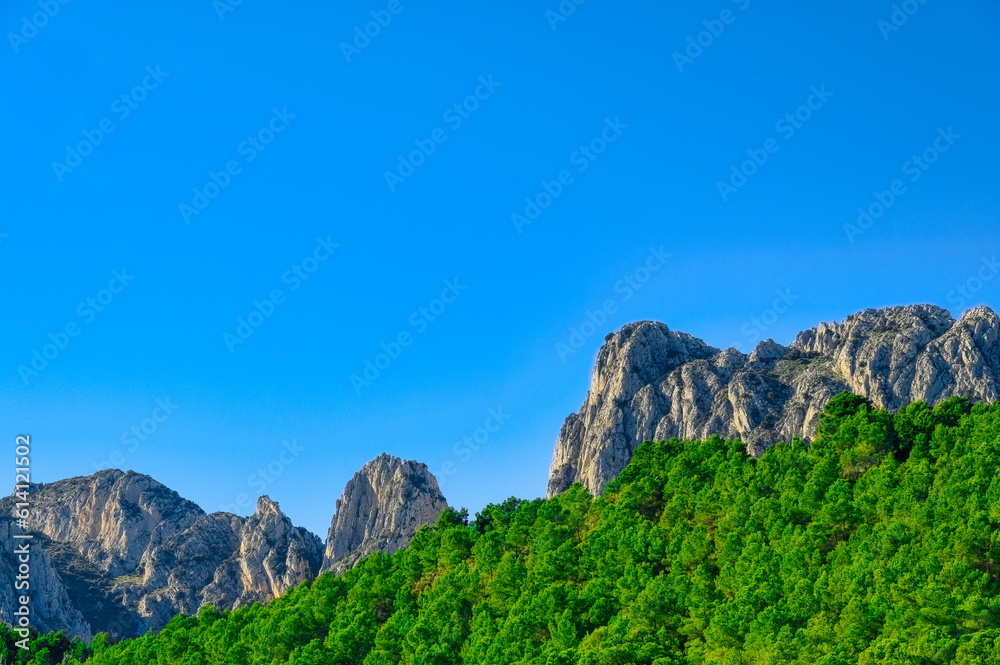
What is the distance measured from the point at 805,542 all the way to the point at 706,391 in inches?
4759

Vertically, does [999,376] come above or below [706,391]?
below

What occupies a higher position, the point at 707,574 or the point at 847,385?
the point at 847,385

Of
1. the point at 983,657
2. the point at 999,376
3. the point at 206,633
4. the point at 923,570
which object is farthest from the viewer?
the point at 999,376

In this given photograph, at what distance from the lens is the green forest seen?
67.1m

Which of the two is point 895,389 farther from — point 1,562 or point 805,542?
point 1,562

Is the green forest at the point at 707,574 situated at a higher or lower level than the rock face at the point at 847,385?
lower

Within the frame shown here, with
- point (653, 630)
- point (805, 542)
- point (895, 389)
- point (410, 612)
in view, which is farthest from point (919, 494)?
point (895, 389)

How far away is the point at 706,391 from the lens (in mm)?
198750

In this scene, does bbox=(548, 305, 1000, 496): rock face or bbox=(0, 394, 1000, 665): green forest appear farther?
bbox=(548, 305, 1000, 496): rock face

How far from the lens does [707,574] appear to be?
81375mm

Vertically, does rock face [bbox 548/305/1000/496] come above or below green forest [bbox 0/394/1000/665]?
above

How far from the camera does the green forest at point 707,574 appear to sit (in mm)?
67062

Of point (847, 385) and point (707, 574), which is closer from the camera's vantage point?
point (707, 574)

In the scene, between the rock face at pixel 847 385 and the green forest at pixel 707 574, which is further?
the rock face at pixel 847 385
